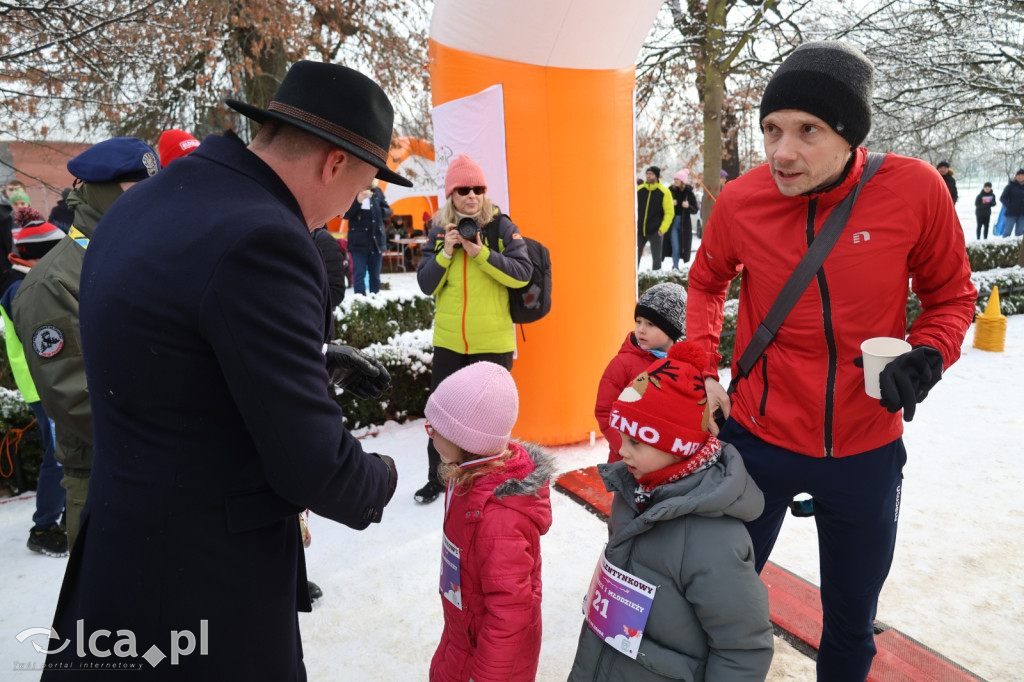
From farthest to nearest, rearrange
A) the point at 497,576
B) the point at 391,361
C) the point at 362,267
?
the point at 362,267 → the point at 391,361 → the point at 497,576

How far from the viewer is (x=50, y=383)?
2754 mm

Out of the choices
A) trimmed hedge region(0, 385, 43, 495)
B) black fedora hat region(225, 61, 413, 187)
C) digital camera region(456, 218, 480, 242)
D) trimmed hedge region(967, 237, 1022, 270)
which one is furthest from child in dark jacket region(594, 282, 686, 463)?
trimmed hedge region(967, 237, 1022, 270)

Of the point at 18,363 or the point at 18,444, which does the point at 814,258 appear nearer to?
the point at 18,363

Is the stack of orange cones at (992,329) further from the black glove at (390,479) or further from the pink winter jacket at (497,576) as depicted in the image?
the black glove at (390,479)

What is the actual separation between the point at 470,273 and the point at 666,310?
4.47 ft

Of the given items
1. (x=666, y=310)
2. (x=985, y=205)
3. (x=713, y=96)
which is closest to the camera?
(x=666, y=310)

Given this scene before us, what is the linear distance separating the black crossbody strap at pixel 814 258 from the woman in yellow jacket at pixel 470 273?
2.19m

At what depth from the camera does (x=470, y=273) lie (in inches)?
165

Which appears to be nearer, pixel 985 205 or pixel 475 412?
pixel 475 412

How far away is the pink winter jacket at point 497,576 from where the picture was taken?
77.0 inches

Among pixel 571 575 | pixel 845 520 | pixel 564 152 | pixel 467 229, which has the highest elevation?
pixel 564 152

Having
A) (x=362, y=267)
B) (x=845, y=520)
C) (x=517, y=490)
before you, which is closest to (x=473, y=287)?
(x=517, y=490)

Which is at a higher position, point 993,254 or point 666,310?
point 666,310
